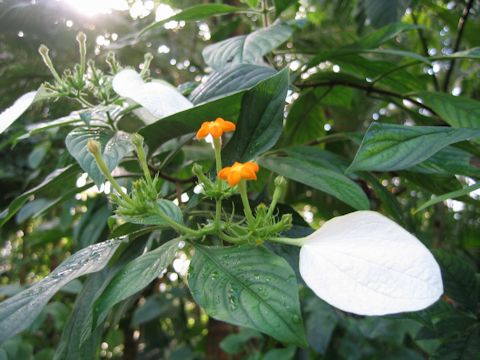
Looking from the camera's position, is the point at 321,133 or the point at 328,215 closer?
the point at 321,133

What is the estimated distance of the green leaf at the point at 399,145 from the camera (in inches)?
18.0

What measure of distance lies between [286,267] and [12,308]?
0.94ft

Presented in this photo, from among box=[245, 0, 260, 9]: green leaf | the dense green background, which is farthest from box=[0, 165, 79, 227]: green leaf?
box=[245, 0, 260, 9]: green leaf

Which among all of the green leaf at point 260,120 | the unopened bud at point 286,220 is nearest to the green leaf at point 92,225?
the green leaf at point 260,120

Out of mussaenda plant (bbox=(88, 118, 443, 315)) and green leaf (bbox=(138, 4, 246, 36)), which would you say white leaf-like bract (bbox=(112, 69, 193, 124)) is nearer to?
mussaenda plant (bbox=(88, 118, 443, 315))

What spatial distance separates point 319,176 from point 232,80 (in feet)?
0.58

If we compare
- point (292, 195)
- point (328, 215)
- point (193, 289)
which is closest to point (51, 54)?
point (292, 195)

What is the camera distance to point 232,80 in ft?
2.03

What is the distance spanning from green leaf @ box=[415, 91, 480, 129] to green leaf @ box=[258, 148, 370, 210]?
214 millimetres

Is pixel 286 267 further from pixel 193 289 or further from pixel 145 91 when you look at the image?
pixel 145 91

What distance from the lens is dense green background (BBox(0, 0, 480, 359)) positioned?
0.57 m

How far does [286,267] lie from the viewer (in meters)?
0.42

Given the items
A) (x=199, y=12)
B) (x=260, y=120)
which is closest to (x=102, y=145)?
(x=260, y=120)

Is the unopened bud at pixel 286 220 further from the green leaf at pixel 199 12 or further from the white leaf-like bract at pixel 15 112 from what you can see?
the green leaf at pixel 199 12
